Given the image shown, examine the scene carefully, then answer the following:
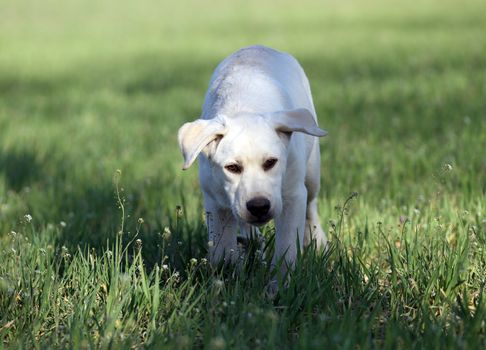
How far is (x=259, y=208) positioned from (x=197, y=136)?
44 cm

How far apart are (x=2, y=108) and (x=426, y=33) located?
32.8 feet

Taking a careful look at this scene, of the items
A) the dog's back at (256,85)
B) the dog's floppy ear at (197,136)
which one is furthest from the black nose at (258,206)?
the dog's back at (256,85)

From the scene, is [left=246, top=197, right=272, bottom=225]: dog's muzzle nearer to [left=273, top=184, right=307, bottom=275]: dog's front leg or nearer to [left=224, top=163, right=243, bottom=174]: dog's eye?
[left=224, top=163, right=243, bottom=174]: dog's eye

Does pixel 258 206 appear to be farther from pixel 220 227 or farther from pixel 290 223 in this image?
pixel 220 227

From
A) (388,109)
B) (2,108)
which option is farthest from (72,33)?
(388,109)

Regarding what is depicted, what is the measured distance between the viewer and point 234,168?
3.93 metres

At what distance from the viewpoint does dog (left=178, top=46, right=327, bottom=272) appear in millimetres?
3871

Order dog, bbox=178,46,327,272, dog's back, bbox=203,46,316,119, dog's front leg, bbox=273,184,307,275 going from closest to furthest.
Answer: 1. dog, bbox=178,46,327,272
2. dog's front leg, bbox=273,184,307,275
3. dog's back, bbox=203,46,316,119

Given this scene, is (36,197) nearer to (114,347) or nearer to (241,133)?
(241,133)

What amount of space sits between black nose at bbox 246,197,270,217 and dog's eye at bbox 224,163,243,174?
0.19m

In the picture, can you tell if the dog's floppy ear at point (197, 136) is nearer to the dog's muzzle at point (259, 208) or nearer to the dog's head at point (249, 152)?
the dog's head at point (249, 152)

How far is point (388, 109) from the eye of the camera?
9242 mm

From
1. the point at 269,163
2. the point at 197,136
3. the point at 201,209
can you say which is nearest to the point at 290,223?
the point at 269,163

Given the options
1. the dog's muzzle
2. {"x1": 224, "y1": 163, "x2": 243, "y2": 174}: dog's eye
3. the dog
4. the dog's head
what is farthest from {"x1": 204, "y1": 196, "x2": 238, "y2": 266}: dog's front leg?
the dog's muzzle
